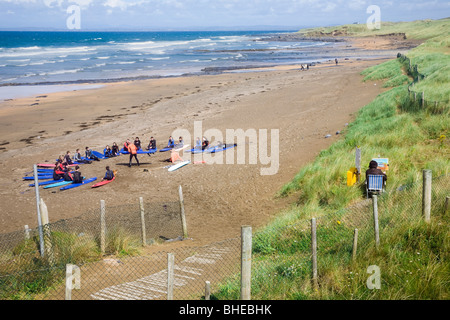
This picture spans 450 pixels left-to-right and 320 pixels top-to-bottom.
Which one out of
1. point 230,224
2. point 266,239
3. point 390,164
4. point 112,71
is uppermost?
point 112,71

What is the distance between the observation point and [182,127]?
2419 centimetres

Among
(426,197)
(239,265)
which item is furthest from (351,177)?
(239,265)

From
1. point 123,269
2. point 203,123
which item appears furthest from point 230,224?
point 203,123

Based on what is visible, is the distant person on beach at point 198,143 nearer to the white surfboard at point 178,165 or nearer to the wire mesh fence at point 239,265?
the white surfboard at point 178,165

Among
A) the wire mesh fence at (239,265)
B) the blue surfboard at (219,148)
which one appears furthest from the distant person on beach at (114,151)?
the wire mesh fence at (239,265)

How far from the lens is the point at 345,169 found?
11.7 meters

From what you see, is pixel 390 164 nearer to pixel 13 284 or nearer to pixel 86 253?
pixel 86 253

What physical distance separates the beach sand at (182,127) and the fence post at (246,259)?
5177 millimetres

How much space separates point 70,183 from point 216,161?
228 inches

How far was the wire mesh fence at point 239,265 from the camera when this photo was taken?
607cm

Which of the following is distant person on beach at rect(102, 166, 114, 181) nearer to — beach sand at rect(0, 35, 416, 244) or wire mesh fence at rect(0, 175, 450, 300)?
beach sand at rect(0, 35, 416, 244)

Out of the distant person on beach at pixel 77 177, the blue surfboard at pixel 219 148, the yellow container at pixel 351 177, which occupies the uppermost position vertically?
the yellow container at pixel 351 177

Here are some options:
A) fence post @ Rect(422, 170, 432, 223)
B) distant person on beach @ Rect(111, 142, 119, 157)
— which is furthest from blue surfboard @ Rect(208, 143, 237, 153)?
fence post @ Rect(422, 170, 432, 223)

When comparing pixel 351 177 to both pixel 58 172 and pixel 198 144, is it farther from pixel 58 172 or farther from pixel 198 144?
pixel 58 172
